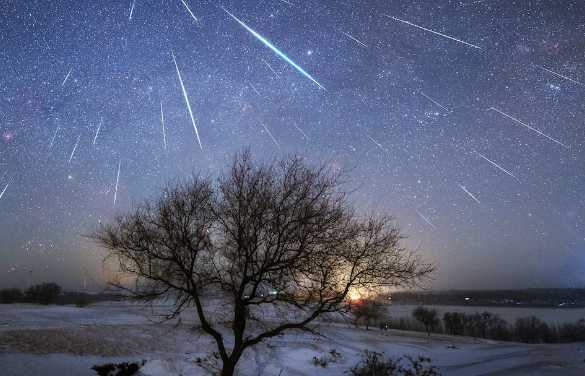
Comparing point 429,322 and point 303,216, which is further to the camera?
point 429,322

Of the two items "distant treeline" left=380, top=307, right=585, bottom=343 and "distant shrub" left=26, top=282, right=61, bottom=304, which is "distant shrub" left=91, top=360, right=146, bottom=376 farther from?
"distant treeline" left=380, top=307, right=585, bottom=343

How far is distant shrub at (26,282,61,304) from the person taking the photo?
74.9 metres

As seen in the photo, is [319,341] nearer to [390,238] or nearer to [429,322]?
[390,238]

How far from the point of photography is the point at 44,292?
7794 cm

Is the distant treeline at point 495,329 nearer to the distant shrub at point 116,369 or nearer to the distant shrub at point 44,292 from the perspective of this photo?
the distant shrub at point 44,292

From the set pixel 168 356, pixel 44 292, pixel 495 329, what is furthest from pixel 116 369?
pixel 495 329

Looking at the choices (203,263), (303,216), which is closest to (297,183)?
(303,216)

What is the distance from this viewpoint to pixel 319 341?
33.6 meters

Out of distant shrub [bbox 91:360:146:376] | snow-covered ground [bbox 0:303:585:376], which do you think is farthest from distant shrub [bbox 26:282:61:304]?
distant shrub [bbox 91:360:146:376]

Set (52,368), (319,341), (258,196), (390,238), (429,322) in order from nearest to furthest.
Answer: (390,238) → (258,196) → (52,368) → (319,341) → (429,322)

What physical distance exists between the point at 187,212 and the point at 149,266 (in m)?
2.20

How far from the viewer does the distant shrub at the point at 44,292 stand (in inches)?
2950

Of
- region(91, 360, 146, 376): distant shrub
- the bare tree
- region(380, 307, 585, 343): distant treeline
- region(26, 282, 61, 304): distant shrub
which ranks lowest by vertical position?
region(380, 307, 585, 343): distant treeline

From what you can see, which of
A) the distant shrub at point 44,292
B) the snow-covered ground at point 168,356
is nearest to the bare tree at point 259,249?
the snow-covered ground at point 168,356
